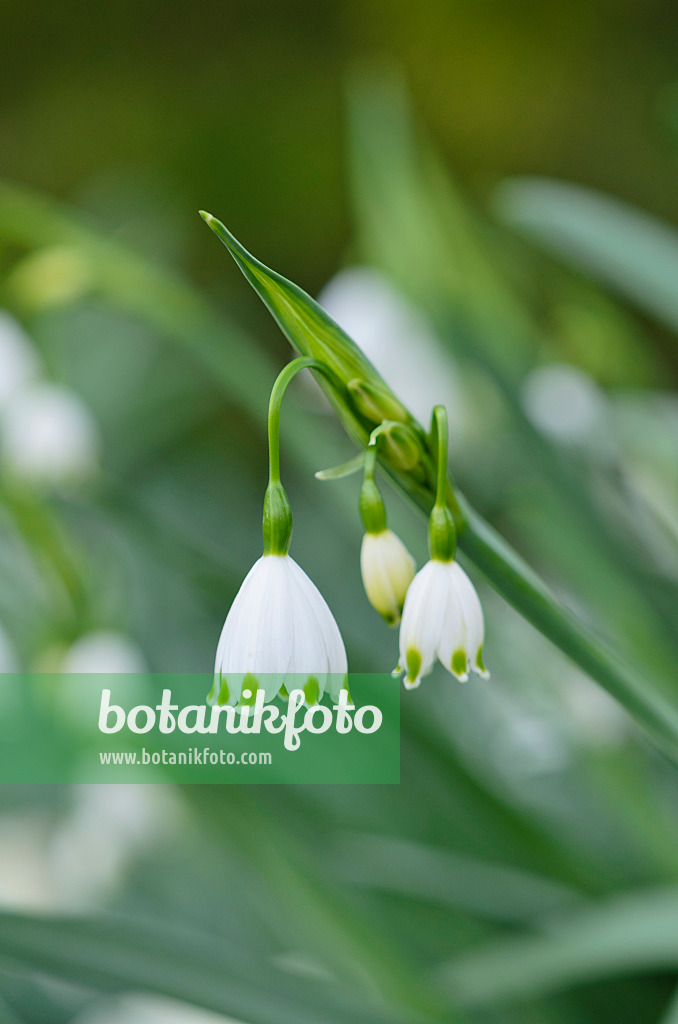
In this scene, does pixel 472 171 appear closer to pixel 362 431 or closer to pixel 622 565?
pixel 622 565

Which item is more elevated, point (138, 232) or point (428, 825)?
point (138, 232)

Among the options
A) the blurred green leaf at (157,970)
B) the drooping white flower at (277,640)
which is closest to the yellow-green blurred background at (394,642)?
A: the blurred green leaf at (157,970)

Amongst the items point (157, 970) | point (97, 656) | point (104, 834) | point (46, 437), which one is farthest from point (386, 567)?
point (104, 834)

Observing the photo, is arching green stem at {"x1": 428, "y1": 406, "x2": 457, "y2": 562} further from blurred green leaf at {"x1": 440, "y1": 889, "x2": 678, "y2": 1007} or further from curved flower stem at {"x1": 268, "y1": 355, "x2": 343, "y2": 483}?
blurred green leaf at {"x1": 440, "y1": 889, "x2": 678, "y2": 1007}

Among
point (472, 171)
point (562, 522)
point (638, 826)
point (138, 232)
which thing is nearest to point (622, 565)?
point (562, 522)

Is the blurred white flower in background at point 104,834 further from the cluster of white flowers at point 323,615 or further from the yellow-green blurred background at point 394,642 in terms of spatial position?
the cluster of white flowers at point 323,615
